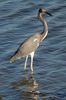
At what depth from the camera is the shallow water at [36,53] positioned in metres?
11.7

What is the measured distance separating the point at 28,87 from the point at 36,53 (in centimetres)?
240

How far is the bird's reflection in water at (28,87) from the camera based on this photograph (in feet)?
37.6

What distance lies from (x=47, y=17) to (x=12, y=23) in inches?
58.6

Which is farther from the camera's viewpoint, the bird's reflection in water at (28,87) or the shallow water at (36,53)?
the shallow water at (36,53)

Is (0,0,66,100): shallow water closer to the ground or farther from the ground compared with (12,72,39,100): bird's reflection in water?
farther from the ground

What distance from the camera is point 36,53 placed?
14344mm

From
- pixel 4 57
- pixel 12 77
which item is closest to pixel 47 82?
pixel 12 77

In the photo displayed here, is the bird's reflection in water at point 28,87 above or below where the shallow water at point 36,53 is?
below

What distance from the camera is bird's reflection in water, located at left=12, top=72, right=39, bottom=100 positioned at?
11.5m

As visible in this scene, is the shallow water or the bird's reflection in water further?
the shallow water

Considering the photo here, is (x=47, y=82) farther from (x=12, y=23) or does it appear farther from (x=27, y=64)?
(x=12, y=23)

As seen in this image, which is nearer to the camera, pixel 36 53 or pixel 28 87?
pixel 28 87

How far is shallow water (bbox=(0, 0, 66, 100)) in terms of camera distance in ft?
38.5

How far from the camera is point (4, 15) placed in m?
17.7
